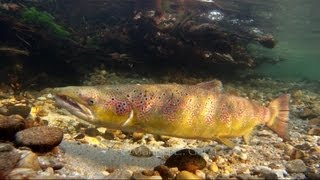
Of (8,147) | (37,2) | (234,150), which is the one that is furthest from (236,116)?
(37,2)

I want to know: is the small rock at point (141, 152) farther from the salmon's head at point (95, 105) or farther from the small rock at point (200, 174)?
the salmon's head at point (95, 105)

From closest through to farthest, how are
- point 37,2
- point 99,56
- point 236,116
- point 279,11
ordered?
point 236,116 → point 99,56 → point 37,2 → point 279,11

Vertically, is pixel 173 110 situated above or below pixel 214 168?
above

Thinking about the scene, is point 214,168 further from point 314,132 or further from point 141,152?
point 314,132

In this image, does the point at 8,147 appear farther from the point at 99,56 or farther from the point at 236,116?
the point at 99,56

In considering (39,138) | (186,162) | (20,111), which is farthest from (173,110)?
(20,111)

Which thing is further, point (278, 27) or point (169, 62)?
point (278, 27)
